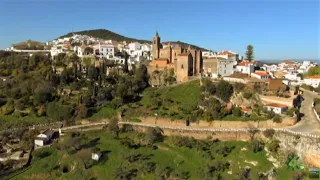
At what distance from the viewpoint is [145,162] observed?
2644cm

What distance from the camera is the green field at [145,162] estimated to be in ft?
83.5

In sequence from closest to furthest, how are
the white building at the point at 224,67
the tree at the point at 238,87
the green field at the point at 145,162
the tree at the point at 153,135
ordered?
1. the green field at the point at 145,162
2. the tree at the point at 153,135
3. the tree at the point at 238,87
4. the white building at the point at 224,67

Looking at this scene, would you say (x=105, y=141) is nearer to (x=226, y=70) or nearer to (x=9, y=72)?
(x=226, y=70)

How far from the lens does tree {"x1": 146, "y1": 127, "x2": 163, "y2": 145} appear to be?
29.5 meters

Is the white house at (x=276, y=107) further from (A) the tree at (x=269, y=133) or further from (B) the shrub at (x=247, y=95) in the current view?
(A) the tree at (x=269, y=133)

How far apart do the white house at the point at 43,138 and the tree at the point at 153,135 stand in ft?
31.2

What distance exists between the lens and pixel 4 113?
36594 mm

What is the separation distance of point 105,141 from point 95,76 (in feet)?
48.3

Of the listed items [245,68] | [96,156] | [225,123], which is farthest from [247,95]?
[96,156]

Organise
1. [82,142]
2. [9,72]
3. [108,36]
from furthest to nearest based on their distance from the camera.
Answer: [108,36]
[9,72]
[82,142]

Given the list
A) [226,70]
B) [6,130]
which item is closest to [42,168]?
[6,130]

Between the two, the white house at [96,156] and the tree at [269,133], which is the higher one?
the tree at [269,133]

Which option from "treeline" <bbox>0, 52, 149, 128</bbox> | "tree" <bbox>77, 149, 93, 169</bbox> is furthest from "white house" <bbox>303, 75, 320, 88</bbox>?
"tree" <bbox>77, 149, 93, 169</bbox>

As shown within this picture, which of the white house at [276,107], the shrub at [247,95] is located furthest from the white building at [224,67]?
the white house at [276,107]
